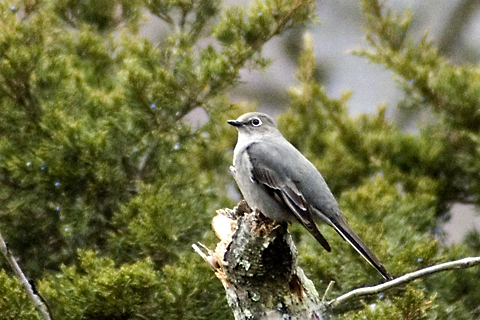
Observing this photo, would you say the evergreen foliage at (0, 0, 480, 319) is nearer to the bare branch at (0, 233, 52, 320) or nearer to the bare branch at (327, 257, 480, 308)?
the bare branch at (0, 233, 52, 320)

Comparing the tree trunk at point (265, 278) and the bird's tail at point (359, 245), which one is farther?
the bird's tail at point (359, 245)

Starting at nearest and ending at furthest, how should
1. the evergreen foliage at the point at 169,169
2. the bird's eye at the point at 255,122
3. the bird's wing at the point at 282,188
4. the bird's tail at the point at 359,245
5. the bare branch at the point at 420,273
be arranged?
the bare branch at the point at 420,273 → the bird's tail at the point at 359,245 → the bird's wing at the point at 282,188 → the evergreen foliage at the point at 169,169 → the bird's eye at the point at 255,122

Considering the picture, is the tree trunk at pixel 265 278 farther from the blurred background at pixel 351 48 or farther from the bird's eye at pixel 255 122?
the blurred background at pixel 351 48

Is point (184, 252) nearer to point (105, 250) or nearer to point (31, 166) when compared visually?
point (105, 250)

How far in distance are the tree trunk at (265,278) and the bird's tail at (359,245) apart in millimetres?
369

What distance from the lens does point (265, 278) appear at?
249cm

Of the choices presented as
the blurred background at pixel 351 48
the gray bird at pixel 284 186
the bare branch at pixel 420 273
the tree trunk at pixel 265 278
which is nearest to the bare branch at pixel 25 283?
the tree trunk at pixel 265 278

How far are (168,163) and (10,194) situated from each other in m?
0.89

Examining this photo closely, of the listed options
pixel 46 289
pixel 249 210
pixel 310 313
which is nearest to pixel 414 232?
pixel 249 210

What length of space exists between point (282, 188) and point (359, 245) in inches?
19.0

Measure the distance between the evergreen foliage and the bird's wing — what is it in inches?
16.4

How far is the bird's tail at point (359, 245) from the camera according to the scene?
2.77 m

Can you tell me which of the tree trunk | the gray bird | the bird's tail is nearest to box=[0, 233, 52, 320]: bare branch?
the tree trunk

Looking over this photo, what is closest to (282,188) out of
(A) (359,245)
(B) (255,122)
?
(A) (359,245)
